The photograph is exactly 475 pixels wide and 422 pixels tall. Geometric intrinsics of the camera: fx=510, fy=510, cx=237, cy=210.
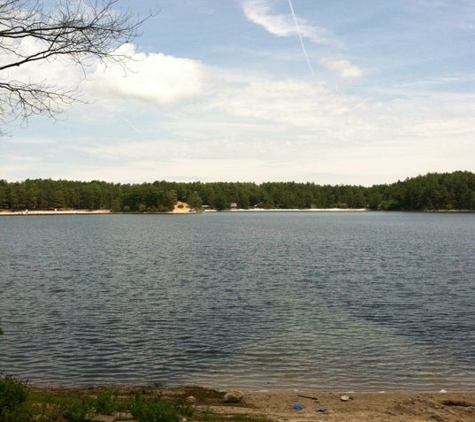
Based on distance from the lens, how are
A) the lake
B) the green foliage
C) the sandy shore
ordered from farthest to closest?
the lake
the sandy shore
the green foliage

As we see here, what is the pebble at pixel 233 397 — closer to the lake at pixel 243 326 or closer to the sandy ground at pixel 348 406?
the sandy ground at pixel 348 406

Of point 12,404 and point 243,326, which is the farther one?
point 243,326

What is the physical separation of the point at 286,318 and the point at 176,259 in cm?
3587

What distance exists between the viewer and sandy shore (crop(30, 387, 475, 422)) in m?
13.5

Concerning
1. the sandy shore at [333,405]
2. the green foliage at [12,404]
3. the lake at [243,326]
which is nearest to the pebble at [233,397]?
the sandy shore at [333,405]

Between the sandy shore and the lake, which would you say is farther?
the lake

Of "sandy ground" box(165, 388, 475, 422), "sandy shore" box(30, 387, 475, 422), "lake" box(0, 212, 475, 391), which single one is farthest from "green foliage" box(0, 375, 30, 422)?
"lake" box(0, 212, 475, 391)

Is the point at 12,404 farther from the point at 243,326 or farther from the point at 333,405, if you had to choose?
the point at 243,326

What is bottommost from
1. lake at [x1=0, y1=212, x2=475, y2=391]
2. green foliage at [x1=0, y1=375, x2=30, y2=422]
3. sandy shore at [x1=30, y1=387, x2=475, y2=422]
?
lake at [x1=0, y1=212, x2=475, y2=391]

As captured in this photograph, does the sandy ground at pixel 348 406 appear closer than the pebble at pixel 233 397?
Yes

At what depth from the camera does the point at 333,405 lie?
15.1m

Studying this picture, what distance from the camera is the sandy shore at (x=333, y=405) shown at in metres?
13.5

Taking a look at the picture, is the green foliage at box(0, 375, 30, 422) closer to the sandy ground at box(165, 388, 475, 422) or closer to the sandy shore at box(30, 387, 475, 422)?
the sandy shore at box(30, 387, 475, 422)

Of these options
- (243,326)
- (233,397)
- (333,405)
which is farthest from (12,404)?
(243,326)
